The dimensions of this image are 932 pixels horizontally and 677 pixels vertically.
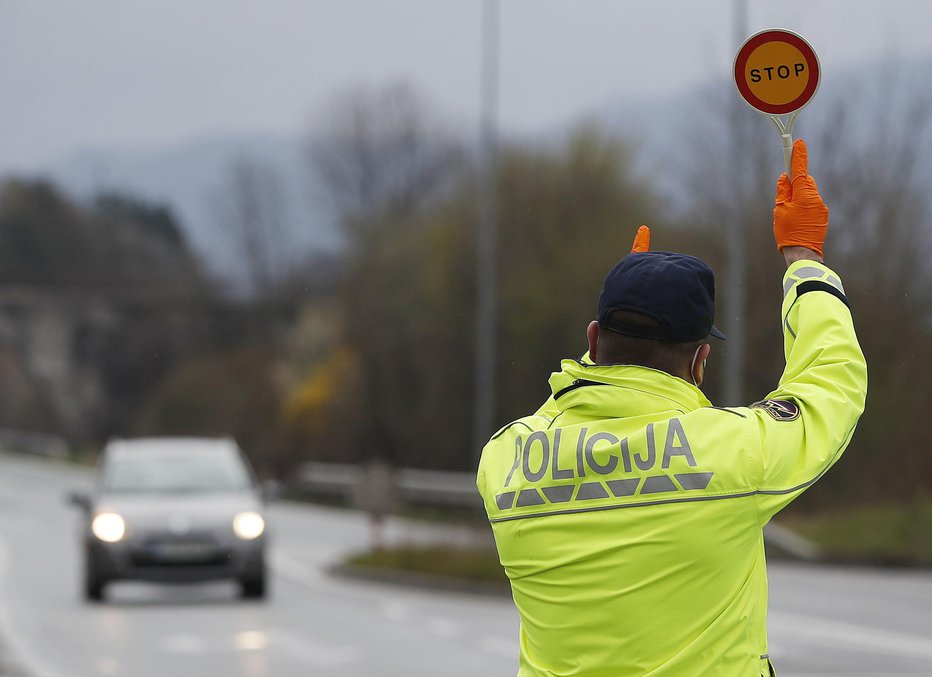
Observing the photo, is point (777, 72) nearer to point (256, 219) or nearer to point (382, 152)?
point (256, 219)

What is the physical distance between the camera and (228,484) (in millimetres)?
18938

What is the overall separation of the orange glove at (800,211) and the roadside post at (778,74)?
116 millimetres

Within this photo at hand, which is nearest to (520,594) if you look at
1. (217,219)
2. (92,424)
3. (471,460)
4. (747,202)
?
(747,202)

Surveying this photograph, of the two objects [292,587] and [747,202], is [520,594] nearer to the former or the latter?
[747,202]

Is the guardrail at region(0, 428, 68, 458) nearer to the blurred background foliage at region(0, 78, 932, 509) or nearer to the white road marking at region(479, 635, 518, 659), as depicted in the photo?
the blurred background foliage at region(0, 78, 932, 509)

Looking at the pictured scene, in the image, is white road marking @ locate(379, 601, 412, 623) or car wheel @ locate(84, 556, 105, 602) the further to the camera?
car wheel @ locate(84, 556, 105, 602)

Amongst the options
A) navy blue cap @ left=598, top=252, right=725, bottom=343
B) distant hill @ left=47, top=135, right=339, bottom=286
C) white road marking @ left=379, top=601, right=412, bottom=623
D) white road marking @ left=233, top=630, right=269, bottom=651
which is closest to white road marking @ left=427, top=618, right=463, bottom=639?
white road marking @ left=379, top=601, right=412, bottom=623

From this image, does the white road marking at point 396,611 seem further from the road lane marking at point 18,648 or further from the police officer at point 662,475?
the police officer at point 662,475

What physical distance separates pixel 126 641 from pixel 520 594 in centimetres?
1212

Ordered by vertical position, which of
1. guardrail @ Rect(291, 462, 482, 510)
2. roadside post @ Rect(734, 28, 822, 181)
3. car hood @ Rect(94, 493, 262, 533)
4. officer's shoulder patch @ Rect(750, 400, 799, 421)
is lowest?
guardrail @ Rect(291, 462, 482, 510)

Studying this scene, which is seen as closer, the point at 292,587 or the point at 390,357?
the point at 292,587

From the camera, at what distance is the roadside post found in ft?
11.8

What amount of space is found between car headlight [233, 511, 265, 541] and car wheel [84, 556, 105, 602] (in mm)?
1451

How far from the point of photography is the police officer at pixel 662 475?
3.18 meters
